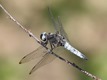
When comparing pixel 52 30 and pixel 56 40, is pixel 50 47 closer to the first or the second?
pixel 56 40

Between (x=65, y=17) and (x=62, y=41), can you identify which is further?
(x=65, y=17)

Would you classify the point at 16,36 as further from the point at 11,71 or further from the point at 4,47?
the point at 11,71

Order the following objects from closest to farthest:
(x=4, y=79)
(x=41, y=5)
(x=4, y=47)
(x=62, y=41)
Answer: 1. (x=62, y=41)
2. (x=4, y=79)
3. (x=4, y=47)
4. (x=41, y=5)

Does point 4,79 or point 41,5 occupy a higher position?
point 41,5

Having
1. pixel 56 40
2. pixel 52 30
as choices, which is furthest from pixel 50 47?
pixel 52 30

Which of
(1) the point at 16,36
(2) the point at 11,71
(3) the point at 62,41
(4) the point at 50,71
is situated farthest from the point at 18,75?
(3) the point at 62,41

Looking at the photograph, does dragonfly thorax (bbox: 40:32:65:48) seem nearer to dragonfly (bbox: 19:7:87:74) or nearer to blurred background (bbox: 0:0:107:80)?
dragonfly (bbox: 19:7:87:74)

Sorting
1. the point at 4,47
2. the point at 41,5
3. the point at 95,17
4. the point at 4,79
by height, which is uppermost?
the point at 95,17

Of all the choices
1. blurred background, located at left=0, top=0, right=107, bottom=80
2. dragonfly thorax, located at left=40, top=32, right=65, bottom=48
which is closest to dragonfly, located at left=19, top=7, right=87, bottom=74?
dragonfly thorax, located at left=40, top=32, right=65, bottom=48

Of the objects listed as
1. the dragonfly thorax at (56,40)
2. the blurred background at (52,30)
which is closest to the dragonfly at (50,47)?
the dragonfly thorax at (56,40)
